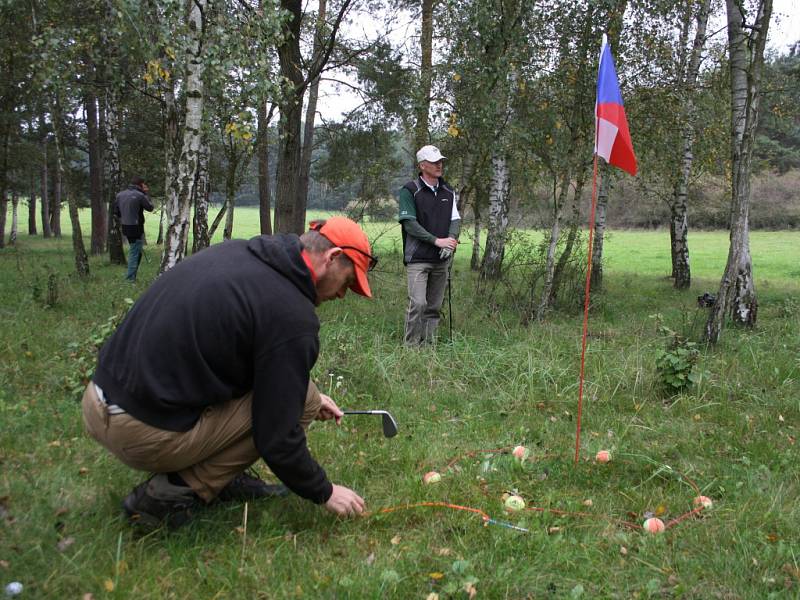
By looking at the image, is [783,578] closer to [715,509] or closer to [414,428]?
[715,509]

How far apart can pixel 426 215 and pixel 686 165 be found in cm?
837

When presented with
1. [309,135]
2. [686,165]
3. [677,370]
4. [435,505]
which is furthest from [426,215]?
[309,135]

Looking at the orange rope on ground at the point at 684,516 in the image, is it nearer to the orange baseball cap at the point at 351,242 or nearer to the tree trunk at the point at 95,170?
the orange baseball cap at the point at 351,242

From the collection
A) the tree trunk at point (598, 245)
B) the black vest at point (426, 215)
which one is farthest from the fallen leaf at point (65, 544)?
the tree trunk at point (598, 245)

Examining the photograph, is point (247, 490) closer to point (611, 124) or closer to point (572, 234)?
point (611, 124)

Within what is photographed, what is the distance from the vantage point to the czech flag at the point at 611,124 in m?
3.89

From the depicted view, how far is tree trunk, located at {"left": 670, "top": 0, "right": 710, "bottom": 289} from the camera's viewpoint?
10992 millimetres

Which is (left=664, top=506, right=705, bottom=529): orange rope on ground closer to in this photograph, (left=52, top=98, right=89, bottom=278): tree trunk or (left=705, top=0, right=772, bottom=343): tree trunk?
(left=705, top=0, right=772, bottom=343): tree trunk

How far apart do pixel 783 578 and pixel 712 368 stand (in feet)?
10.8

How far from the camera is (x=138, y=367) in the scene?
93.4 inches

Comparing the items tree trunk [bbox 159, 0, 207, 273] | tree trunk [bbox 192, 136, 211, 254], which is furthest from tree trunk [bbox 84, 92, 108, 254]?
tree trunk [bbox 159, 0, 207, 273]

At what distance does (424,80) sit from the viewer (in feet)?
36.6

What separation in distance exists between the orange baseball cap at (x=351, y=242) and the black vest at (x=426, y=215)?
3.52 m

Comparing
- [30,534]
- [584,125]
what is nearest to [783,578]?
[30,534]
